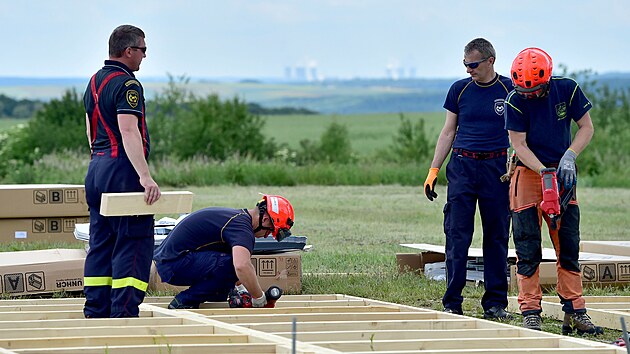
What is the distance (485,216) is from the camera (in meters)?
9.39

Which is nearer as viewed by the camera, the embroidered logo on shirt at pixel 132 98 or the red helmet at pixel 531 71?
the embroidered logo on shirt at pixel 132 98

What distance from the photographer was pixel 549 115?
324 inches

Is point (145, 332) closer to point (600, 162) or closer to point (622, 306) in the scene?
point (622, 306)

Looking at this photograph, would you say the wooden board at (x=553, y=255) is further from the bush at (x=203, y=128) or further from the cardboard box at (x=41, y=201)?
the bush at (x=203, y=128)

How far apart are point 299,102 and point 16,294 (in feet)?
603

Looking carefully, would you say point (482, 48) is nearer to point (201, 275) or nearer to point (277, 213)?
point (277, 213)

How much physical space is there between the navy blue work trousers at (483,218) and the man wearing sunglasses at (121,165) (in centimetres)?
249

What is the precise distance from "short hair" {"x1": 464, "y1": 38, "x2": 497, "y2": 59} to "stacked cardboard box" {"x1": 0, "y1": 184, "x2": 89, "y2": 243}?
6.57 metres

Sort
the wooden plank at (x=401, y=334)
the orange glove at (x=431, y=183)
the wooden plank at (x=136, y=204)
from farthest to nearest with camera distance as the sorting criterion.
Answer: the orange glove at (x=431, y=183) < the wooden plank at (x=136, y=204) < the wooden plank at (x=401, y=334)

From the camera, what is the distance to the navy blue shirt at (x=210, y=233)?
880 cm

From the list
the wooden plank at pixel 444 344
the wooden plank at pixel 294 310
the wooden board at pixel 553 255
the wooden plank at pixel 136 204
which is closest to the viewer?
the wooden plank at pixel 444 344

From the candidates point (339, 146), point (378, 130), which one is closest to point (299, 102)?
point (378, 130)

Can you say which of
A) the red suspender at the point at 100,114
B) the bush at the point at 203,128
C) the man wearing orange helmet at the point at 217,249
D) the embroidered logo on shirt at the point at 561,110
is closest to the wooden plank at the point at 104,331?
the man wearing orange helmet at the point at 217,249

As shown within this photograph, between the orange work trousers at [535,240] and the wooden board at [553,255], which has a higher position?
the orange work trousers at [535,240]
